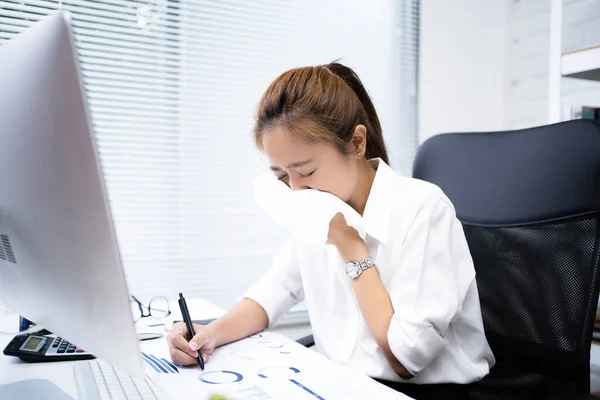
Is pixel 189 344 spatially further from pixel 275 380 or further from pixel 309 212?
pixel 309 212

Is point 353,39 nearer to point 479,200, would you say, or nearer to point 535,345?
point 479,200

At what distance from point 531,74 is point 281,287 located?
6.61ft

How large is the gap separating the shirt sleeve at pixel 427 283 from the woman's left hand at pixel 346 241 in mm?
70

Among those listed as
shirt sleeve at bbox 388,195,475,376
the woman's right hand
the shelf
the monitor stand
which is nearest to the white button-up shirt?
shirt sleeve at bbox 388,195,475,376

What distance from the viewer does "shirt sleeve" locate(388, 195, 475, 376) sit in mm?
899

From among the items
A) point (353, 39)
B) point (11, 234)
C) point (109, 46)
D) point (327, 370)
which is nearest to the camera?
point (11, 234)

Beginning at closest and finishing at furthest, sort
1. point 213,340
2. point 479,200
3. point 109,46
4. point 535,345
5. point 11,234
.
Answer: point 11,234, point 213,340, point 535,345, point 479,200, point 109,46

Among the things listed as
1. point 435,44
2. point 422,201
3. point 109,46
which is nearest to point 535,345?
point 422,201

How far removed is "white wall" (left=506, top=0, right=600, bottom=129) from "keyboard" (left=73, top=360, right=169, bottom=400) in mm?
2214

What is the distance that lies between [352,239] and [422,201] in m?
A: 0.15

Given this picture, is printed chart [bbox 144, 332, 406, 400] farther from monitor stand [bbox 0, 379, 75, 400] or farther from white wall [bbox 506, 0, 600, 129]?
white wall [bbox 506, 0, 600, 129]

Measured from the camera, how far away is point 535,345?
1064mm

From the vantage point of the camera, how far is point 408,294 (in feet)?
3.06

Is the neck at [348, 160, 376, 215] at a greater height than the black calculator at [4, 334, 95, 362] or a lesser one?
greater
